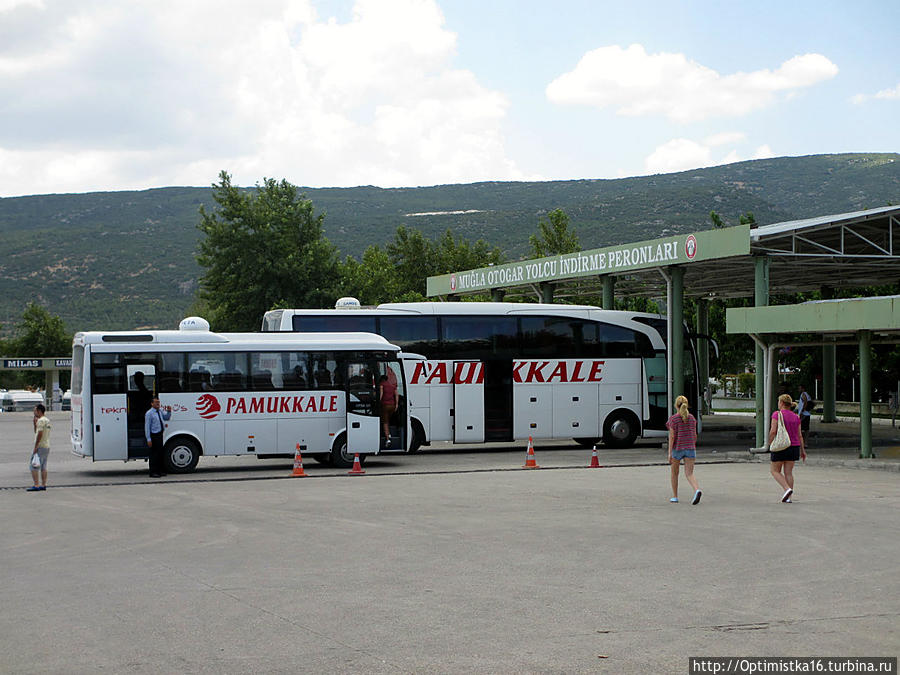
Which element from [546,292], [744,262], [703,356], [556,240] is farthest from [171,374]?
[556,240]

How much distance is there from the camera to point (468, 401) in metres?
27.6

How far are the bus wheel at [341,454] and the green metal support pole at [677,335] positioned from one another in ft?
30.6

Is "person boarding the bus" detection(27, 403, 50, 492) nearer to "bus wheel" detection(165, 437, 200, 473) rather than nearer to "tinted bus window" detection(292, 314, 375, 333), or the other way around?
"bus wheel" detection(165, 437, 200, 473)

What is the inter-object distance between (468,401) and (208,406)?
755 centimetres

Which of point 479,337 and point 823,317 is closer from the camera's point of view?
point 823,317

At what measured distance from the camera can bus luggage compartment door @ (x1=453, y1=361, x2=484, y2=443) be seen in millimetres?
27531

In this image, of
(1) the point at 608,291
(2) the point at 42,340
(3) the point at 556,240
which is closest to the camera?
(1) the point at 608,291

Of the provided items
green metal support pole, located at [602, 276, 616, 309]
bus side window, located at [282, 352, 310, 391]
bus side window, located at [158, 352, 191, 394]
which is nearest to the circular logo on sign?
green metal support pole, located at [602, 276, 616, 309]

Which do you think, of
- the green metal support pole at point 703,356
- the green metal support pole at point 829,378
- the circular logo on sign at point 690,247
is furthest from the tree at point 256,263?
the circular logo on sign at point 690,247

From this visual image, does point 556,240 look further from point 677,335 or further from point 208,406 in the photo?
point 208,406

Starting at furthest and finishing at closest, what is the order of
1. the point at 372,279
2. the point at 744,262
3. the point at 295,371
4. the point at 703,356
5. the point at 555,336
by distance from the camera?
the point at 372,279 → the point at 703,356 → the point at 744,262 → the point at 555,336 → the point at 295,371

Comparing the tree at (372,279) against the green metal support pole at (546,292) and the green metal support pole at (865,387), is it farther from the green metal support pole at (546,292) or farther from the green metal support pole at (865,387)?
the green metal support pole at (865,387)

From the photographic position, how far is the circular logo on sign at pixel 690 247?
26.8 m

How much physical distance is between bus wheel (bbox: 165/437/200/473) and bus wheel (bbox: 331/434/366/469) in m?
2.81
